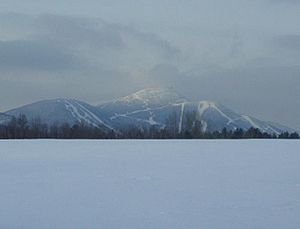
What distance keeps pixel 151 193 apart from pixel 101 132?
3656 cm

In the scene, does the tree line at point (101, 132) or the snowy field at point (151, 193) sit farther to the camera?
the tree line at point (101, 132)

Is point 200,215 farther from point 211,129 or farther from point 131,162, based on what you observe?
point 211,129

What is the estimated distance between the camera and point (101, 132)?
44000 millimetres

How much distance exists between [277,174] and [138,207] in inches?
155

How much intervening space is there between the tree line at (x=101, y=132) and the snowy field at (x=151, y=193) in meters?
30.7

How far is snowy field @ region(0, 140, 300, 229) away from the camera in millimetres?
5844

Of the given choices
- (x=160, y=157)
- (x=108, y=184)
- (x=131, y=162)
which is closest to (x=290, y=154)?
(x=160, y=157)

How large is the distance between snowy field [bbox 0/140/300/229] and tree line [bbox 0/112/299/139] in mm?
30744

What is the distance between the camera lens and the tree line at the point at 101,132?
143ft

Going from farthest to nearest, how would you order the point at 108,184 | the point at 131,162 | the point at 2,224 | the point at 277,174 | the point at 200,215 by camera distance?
1. the point at 131,162
2. the point at 277,174
3. the point at 108,184
4. the point at 200,215
5. the point at 2,224

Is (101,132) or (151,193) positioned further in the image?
(101,132)

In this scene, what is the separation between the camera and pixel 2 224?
5.63m

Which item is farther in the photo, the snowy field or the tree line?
the tree line

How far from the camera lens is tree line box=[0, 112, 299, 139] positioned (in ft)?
143
